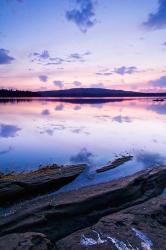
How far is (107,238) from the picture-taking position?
342 inches

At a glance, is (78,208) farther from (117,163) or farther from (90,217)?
(117,163)

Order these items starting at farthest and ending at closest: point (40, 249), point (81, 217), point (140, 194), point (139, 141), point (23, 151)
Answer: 1. point (139, 141)
2. point (23, 151)
3. point (140, 194)
4. point (81, 217)
5. point (40, 249)

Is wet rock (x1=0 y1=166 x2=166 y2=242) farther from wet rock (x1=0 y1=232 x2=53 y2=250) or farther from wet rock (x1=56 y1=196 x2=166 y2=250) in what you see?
wet rock (x1=0 y1=232 x2=53 y2=250)

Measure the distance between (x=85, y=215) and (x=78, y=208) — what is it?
0.36 metres

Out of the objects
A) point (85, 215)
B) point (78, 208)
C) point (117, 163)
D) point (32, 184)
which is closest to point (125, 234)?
point (85, 215)

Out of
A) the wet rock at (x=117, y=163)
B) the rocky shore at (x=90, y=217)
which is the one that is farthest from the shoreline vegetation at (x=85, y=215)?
the wet rock at (x=117, y=163)

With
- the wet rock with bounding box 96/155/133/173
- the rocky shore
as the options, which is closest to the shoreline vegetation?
the rocky shore

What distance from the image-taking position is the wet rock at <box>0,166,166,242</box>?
9961 millimetres

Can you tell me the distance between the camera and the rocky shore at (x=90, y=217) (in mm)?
8406

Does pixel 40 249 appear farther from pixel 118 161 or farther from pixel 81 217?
pixel 118 161

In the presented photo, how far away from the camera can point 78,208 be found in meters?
11.3

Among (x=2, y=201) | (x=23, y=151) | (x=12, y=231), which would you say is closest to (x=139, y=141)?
(x=23, y=151)

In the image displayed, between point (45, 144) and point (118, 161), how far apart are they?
29.2 ft

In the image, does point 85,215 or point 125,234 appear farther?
point 85,215
